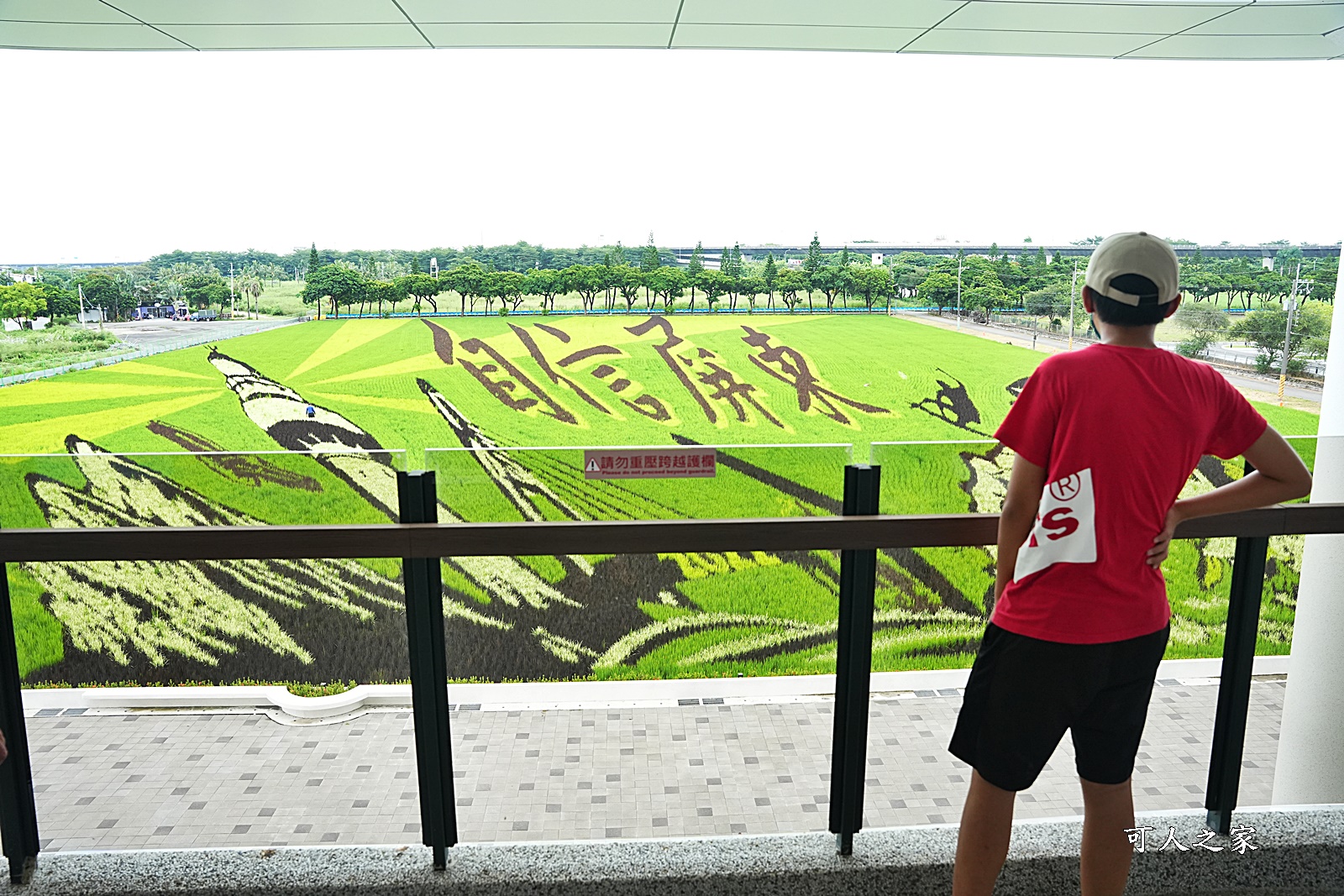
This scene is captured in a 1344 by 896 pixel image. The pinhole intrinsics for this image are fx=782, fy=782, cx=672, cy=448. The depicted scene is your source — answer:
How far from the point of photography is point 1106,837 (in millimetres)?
1225

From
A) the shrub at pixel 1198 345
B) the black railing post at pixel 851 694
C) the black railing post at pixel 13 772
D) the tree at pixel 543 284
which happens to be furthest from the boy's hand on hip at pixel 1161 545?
the tree at pixel 543 284

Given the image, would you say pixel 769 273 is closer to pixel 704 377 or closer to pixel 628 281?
pixel 704 377

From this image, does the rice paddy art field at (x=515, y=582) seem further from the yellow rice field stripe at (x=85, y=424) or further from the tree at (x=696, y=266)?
the yellow rice field stripe at (x=85, y=424)

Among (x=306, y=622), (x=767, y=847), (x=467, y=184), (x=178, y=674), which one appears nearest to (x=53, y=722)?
(x=178, y=674)

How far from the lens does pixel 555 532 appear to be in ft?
4.47

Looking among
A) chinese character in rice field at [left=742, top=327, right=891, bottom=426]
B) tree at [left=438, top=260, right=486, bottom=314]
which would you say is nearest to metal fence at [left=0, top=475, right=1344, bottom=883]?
tree at [left=438, top=260, right=486, bottom=314]

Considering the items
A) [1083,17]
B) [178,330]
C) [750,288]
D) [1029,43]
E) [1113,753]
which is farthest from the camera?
[750,288]

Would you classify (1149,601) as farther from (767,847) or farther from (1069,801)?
(767,847)

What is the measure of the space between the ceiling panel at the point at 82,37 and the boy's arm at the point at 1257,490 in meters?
3.51

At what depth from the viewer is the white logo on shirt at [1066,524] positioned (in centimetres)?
102

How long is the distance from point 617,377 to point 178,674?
7252mm

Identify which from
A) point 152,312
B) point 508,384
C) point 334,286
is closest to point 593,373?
point 508,384

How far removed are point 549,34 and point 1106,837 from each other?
3042 mm

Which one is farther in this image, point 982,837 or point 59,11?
point 59,11
